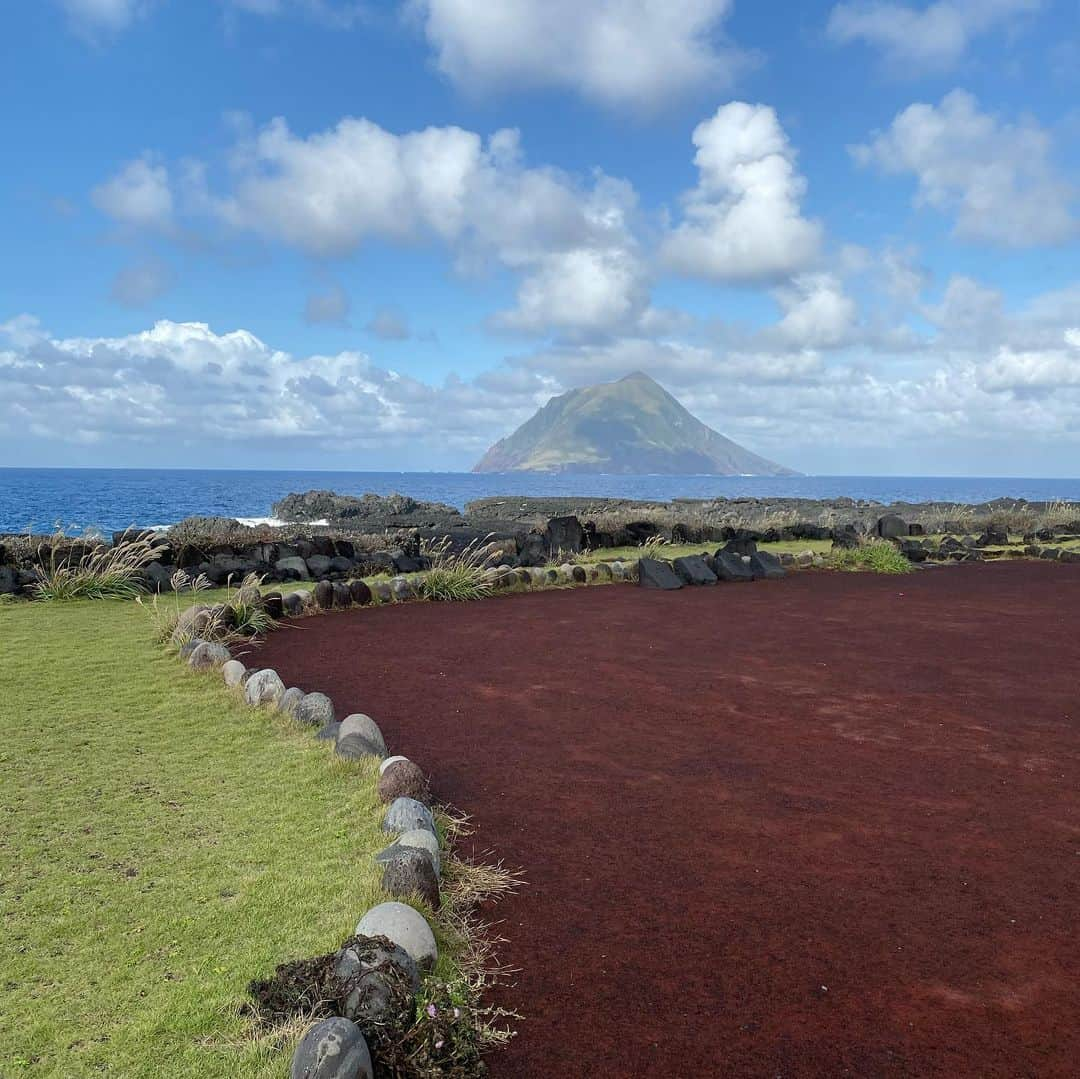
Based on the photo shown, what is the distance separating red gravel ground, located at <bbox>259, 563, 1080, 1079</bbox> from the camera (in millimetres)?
3359

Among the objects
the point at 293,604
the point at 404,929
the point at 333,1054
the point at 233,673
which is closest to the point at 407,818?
the point at 404,929

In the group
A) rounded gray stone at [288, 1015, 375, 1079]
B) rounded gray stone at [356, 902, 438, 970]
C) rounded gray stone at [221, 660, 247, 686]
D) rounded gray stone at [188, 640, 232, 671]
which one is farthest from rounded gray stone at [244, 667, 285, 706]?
rounded gray stone at [288, 1015, 375, 1079]

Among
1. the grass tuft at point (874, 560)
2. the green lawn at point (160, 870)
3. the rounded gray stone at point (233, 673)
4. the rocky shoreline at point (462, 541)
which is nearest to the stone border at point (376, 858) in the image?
the rounded gray stone at point (233, 673)

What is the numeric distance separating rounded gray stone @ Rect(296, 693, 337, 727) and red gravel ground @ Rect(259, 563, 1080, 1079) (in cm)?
54

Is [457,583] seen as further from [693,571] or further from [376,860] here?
[376,860]

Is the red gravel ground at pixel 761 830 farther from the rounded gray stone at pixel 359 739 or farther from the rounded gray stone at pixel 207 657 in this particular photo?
the rounded gray stone at pixel 207 657

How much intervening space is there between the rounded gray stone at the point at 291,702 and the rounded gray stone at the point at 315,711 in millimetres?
49

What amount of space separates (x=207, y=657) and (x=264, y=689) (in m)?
1.58

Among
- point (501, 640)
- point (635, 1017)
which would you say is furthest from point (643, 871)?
point (501, 640)

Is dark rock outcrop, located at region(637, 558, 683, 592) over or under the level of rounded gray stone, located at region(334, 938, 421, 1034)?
over

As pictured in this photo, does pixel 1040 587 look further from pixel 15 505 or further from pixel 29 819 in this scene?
pixel 15 505

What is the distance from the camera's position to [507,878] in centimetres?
450

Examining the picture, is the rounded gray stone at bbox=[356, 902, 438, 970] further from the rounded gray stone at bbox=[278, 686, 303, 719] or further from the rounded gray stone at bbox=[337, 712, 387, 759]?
the rounded gray stone at bbox=[278, 686, 303, 719]

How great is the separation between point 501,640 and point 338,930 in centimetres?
693
